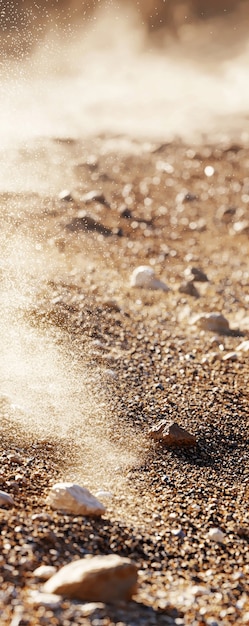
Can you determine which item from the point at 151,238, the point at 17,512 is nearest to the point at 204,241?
the point at 151,238

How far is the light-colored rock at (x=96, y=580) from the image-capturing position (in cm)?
163

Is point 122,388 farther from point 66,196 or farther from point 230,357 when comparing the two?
point 66,196

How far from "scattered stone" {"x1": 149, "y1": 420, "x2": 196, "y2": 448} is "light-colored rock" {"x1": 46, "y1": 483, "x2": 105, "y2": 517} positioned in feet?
2.08

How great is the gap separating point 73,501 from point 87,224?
319 cm

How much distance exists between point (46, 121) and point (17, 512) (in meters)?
3.98

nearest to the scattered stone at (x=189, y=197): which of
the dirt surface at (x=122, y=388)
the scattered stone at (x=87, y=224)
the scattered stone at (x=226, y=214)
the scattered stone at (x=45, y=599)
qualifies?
the dirt surface at (x=122, y=388)

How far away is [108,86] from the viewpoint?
6348 millimetres

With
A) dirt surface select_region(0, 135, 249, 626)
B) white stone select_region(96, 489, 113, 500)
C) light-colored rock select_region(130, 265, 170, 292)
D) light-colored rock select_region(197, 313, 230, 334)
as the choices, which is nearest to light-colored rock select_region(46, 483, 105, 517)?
dirt surface select_region(0, 135, 249, 626)

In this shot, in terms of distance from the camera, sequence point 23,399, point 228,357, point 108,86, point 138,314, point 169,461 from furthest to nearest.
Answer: point 108,86, point 138,314, point 228,357, point 23,399, point 169,461

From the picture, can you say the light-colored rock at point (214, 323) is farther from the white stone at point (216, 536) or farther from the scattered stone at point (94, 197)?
the white stone at point (216, 536)

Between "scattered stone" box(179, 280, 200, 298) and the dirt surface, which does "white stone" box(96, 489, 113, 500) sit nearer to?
the dirt surface

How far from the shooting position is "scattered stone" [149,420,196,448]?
2711mm

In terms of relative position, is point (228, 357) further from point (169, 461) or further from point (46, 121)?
point (46, 121)

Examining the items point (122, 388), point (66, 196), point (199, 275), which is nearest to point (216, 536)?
point (122, 388)
